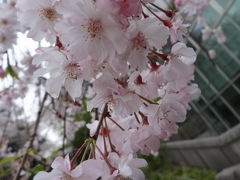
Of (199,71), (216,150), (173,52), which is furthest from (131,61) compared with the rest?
(199,71)

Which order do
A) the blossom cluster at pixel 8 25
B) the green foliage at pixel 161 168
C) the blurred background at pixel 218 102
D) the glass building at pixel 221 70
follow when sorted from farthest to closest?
the green foliage at pixel 161 168 → the glass building at pixel 221 70 → the blurred background at pixel 218 102 → the blossom cluster at pixel 8 25

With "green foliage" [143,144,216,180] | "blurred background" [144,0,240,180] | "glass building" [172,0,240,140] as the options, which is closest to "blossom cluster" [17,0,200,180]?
"blurred background" [144,0,240,180]

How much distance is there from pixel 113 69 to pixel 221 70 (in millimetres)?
4671

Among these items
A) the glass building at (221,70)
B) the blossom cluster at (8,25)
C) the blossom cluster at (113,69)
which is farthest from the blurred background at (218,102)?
the blossom cluster at (113,69)

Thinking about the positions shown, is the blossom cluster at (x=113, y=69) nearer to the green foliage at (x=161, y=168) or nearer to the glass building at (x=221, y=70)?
the glass building at (x=221, y=70)

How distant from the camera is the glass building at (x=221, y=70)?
4422 millimetres

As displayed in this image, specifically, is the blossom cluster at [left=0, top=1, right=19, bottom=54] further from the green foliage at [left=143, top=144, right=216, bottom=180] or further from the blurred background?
the green foliage at [left=143, top=144, right=216, bottom=180]

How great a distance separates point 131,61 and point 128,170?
9.9 inches

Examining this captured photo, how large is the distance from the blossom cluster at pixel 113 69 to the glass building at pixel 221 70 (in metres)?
3.13

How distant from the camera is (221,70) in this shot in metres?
4.98

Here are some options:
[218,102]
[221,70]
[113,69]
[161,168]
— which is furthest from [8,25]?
[161,168]

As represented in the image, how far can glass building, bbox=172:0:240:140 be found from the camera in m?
4.42

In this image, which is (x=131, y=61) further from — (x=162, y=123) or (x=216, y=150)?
(x=216, y=150)

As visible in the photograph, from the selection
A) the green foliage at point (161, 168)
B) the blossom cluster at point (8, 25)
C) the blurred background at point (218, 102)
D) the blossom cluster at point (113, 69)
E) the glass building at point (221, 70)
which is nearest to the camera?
the blossom cluster at point (113, 69)
